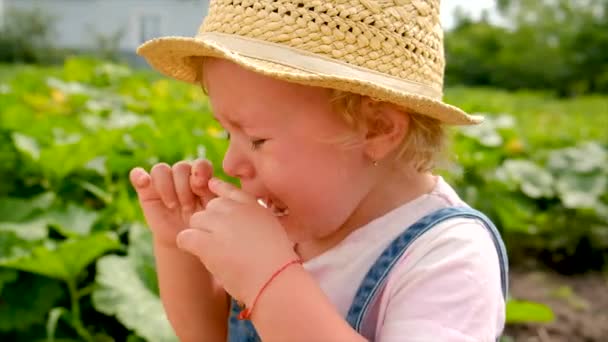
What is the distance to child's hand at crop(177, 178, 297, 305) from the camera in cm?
120

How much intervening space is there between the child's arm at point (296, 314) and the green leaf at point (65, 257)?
855 millimetres

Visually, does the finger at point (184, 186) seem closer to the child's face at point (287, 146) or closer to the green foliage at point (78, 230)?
the child's face at point (287, 146)

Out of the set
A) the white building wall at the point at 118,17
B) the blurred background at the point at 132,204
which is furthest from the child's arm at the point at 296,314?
the white building wall at the point at 118,17

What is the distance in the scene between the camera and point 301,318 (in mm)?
1163

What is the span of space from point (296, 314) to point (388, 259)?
21 centimetres

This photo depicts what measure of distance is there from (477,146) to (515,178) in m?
0.32

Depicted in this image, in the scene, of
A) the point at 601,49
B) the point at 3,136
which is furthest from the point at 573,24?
the point at 3,136

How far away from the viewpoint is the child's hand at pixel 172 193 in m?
1.39

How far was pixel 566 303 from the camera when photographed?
10.0 ft

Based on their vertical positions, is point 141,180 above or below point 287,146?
below

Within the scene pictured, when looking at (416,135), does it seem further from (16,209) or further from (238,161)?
(16,209)

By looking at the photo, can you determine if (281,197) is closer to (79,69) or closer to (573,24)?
(79,69)

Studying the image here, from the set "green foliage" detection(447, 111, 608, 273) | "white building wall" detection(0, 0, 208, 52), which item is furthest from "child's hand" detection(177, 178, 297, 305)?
"white building wall" detection(0, 0, 208, 52)

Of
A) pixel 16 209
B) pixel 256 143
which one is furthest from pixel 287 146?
pixel 16 209
